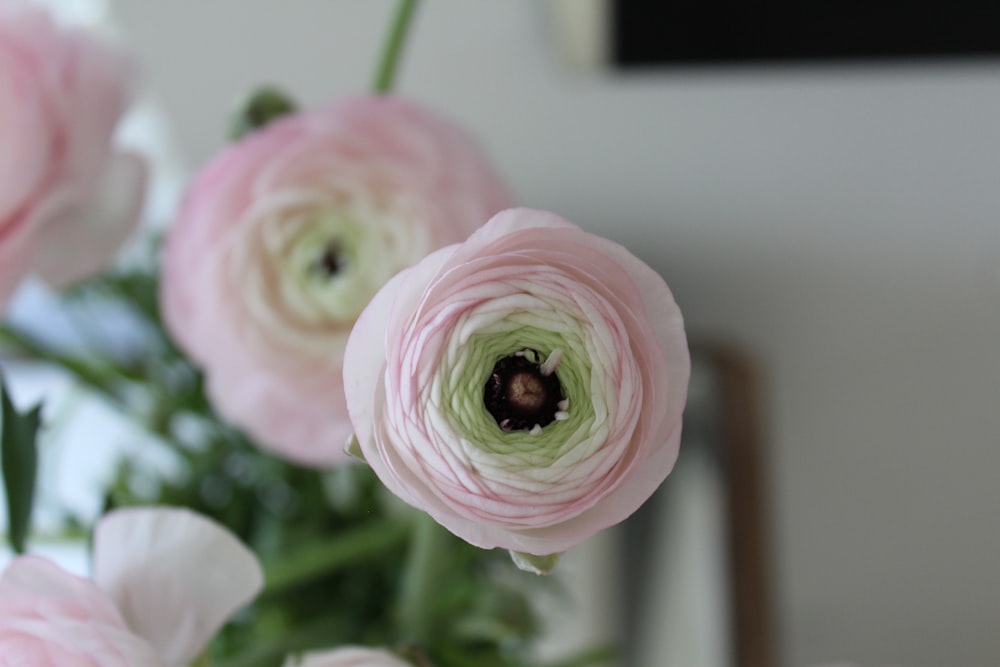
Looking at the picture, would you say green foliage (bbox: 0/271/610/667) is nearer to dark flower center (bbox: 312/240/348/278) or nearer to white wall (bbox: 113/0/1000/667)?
dark flower center (bbox: 312/240/348/278)

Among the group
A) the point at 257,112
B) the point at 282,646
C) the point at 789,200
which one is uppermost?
the point at 789,200

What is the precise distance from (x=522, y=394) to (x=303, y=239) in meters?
0.11

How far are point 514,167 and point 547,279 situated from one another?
1.39 ft

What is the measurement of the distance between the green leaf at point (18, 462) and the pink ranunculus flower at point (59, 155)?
0.07 feet

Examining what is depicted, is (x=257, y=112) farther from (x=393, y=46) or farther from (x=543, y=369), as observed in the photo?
(x=543, y=369)

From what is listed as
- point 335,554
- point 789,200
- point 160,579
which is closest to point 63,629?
point 160,579

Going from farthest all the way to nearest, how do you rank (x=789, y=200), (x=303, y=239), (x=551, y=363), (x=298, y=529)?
1. (x=789, y=200)
2. (x=298, y=529)
3. (x=303, y=239)
4. (x=551, y=363)

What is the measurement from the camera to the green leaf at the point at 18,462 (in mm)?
171

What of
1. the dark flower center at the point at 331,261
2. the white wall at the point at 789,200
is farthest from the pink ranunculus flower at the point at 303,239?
the white wall at the point at 789,200

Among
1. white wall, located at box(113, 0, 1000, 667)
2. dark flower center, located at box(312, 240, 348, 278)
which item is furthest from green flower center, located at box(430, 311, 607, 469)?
white wall, located at box(113, 0, 1000, 667)

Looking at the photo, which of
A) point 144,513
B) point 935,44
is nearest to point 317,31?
point 935,44

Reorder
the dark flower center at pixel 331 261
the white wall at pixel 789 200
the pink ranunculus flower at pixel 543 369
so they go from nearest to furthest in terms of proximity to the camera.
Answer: the pink ranunculus flower at pixel 543 369 → the dark flower center at pixel 331 261 → the white wall at pixel 789 200

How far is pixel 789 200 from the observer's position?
19.3 inches

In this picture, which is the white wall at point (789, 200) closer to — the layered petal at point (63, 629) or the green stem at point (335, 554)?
the green stem at point (335, 554)
